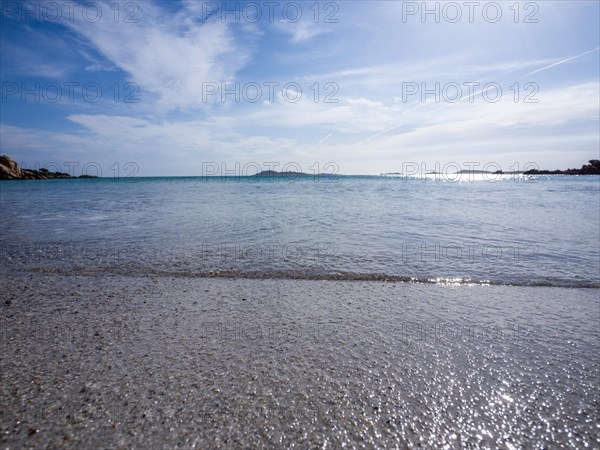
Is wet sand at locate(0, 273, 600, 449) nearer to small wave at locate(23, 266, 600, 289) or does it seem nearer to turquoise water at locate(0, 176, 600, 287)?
small wave at locate(23, 266, 600, 289)

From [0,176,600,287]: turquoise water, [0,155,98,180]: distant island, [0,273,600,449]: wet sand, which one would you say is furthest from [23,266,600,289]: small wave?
[0,155,98,180]: distant island

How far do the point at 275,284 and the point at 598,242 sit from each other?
26.2 ft

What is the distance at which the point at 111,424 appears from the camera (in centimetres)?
183

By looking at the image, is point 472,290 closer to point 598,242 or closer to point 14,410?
point 14,410

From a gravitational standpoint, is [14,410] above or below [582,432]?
above

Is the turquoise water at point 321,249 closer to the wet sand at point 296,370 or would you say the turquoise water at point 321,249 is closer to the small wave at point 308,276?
the small wave at point 308,276

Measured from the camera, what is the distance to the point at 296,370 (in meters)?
2.42

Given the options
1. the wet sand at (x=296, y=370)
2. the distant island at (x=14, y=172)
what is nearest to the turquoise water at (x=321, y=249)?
the wet sand at (x=296, y=370)

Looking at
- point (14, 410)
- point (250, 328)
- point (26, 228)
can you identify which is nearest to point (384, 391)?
point (250, 328)

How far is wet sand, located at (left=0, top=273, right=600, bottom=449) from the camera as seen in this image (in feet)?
5.95

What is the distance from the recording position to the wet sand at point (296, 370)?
5.95 feet

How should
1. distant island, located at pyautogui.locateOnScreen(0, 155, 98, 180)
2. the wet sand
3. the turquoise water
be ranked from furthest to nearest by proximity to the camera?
distant island, located at pyautogui.locateOnScreen(0, 155, 98, 180), the turquoise water, the wet sand

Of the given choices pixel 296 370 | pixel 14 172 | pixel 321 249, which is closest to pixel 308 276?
pixel 321 249

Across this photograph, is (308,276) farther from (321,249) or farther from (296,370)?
(296,370)
